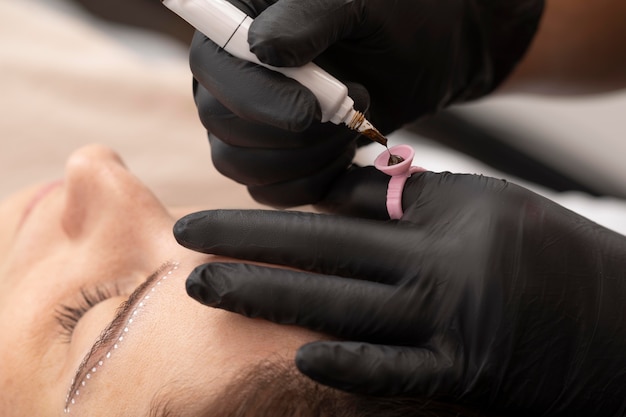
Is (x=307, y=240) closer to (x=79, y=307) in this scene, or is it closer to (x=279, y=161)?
(x=279, y=161)

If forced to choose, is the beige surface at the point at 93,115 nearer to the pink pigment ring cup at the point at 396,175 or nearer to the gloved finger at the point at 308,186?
the gloved finger at the point at 308,186

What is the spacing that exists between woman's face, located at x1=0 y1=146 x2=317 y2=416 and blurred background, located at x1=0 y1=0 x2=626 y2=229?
0.39 m

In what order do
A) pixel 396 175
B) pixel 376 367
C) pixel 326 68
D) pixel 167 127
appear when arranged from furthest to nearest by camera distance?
pixel 167 127
pixel 326 68
pixel 396 175
pixel 376 367

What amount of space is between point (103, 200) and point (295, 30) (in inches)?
14.6

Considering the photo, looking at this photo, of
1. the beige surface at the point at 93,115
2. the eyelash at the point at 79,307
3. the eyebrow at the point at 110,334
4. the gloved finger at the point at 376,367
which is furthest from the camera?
the beige surface at the point at 93,115

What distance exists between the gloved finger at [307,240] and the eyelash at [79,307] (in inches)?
7.2

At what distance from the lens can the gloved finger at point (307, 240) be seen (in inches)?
27.6

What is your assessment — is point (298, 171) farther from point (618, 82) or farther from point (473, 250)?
point (618, 82)

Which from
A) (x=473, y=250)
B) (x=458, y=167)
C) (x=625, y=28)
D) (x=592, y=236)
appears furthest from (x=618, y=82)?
(x=473, y=250)

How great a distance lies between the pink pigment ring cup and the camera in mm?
733

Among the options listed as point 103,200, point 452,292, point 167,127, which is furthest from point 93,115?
point 452,292

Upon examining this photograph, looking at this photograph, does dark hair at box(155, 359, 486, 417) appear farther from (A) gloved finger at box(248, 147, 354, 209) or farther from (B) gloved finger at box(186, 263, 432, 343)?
(A) gloved finger at box(248, 147, 354, 209)

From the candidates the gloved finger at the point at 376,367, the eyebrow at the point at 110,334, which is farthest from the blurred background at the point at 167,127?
the gloved finger at the point at 376,367

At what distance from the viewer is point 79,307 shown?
838 millimetres
